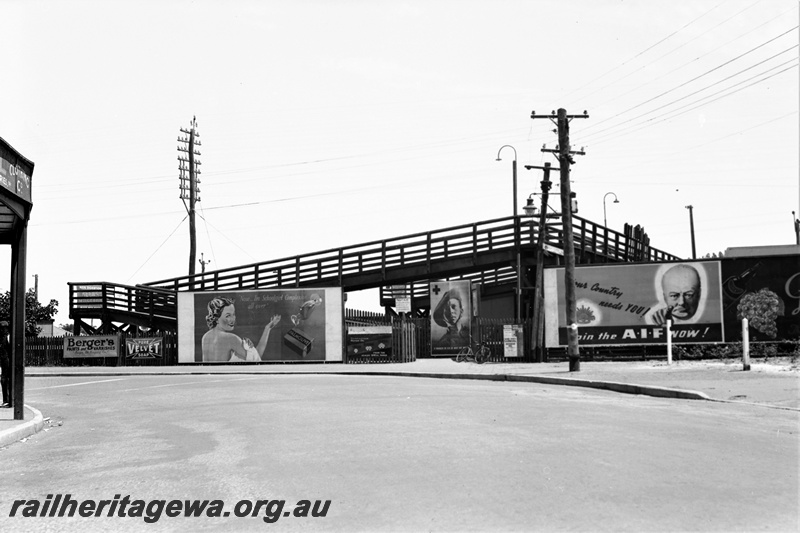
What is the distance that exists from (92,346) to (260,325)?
7.40m

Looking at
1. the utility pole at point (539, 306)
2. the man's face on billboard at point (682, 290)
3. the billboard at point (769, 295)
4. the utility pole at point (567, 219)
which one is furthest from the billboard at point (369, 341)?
the billboard at point (769, 295)

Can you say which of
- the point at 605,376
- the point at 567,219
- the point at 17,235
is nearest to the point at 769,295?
the point at 567,219

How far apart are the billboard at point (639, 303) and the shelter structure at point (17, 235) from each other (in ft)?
69.8

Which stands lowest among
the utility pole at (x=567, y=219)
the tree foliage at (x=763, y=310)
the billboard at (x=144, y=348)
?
the billboard at (x=144, y=348)

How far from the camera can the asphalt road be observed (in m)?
6.52

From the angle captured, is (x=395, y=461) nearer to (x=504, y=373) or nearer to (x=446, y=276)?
(x=504, y=373)

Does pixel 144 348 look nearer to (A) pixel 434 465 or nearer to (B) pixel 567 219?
(B) pixel 567 219

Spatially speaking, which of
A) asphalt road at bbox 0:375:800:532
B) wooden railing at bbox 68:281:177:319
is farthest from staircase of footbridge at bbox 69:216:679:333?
asphalt road at bbox 0:375:800:532

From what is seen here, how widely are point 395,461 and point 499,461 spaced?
1.01m

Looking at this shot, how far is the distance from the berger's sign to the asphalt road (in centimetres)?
2280

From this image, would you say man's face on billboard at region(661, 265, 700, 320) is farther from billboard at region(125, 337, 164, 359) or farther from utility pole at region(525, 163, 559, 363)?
billboard at region(125, 337, 164, 359)

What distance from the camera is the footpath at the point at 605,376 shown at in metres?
15.2

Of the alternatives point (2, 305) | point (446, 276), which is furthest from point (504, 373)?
point (2, 305)

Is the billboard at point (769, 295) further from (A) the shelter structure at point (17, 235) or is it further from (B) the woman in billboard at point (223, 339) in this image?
(A) the shelter structure at point (17, 235)
